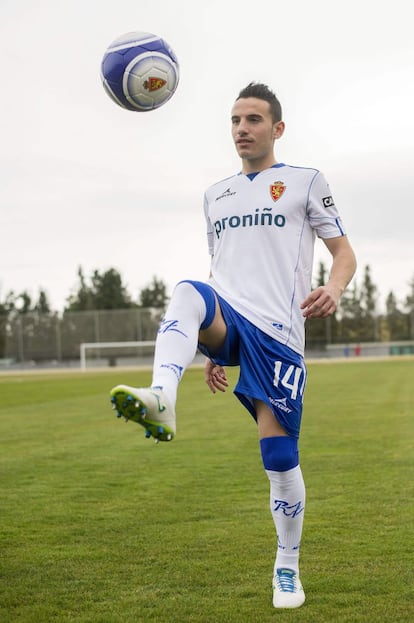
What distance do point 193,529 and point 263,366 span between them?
2344mm

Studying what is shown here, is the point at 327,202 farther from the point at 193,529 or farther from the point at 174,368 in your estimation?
the point at 193,529

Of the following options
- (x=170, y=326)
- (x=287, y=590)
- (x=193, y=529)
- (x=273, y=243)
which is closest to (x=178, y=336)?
(x=170, y=326)

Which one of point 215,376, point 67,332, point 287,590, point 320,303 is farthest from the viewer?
point 67,332

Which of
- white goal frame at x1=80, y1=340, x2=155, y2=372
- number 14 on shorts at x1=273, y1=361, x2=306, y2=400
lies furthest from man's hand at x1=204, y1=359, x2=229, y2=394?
white goal frame at x1=80, y1=340, x2=155, y2=372

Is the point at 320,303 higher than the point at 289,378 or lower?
higher

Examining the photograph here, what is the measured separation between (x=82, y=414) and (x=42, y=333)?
5130 cm

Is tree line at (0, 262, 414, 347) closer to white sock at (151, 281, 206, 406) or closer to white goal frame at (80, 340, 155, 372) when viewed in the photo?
white goal frame at (80, 340, 155, 372)

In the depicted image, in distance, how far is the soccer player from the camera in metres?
4.39

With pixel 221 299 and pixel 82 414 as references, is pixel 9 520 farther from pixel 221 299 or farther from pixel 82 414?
pixel 82 414

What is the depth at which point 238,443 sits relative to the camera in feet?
39.8

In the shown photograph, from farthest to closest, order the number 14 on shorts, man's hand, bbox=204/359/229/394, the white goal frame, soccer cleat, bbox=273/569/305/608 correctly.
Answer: the white goal frame < man's hand, bbox=204/359/229/394 < the number 14 on shorts < soccer cleat, bbox=273/569/305/608

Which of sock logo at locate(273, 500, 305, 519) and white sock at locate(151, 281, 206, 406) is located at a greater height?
white sock at locate(151, 281, 206, 406)

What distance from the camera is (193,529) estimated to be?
6301mm

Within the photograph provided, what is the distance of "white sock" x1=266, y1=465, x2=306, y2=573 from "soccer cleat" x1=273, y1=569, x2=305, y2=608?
48mm
